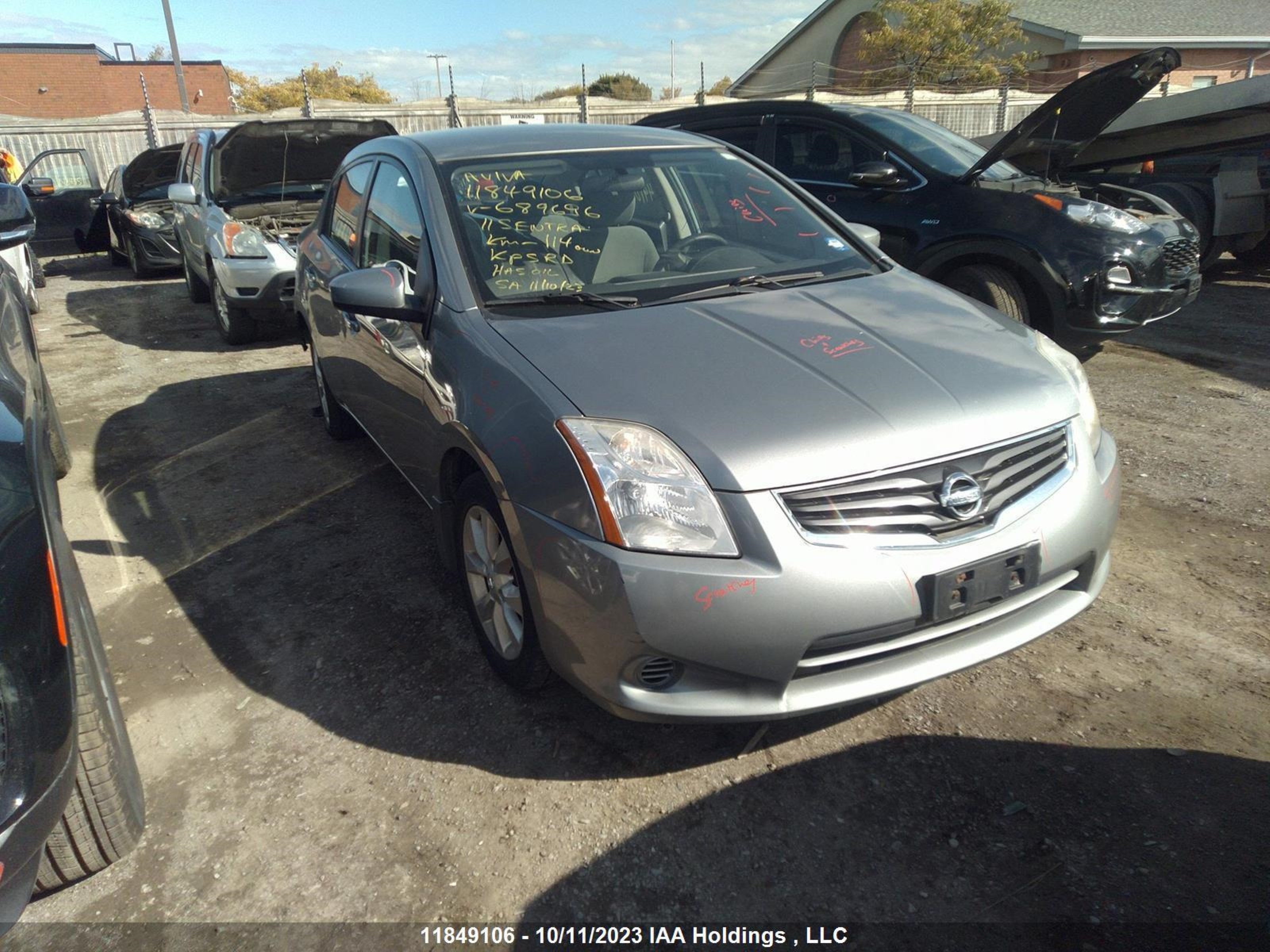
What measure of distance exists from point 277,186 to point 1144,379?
7142 millimetres

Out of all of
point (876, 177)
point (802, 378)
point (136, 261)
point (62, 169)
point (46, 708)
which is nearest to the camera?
point (46, 708)

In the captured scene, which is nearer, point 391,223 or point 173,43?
point 391,223

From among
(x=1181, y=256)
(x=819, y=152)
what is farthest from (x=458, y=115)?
(x=1181, y=256)

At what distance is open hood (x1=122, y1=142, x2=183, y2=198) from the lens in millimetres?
11266

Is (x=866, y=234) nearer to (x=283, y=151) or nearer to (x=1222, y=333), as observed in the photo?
(x=1222, y=333)

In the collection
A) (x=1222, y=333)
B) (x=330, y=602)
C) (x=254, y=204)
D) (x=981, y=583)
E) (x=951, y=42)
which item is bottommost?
(x=1222, y=333)

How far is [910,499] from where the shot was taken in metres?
2.21

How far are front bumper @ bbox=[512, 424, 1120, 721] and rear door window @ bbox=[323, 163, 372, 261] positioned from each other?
2.38 meters

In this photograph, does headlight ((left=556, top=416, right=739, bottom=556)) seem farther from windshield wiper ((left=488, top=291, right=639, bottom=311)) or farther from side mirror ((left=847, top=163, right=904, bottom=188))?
side mirror ((left=847, top=163, right=904, bottom=188))

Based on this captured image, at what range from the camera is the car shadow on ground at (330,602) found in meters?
2.68

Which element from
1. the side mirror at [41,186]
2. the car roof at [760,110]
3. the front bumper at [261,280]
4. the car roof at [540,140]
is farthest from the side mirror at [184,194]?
the car roof at [540,140]

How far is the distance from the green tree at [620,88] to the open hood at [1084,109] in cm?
4234

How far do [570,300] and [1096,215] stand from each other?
13.1 ft

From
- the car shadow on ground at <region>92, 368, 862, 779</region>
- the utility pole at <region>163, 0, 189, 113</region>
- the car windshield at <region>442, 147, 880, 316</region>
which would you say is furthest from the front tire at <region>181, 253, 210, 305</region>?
the utility pole at <region>163, 0, 189, 113</region>
